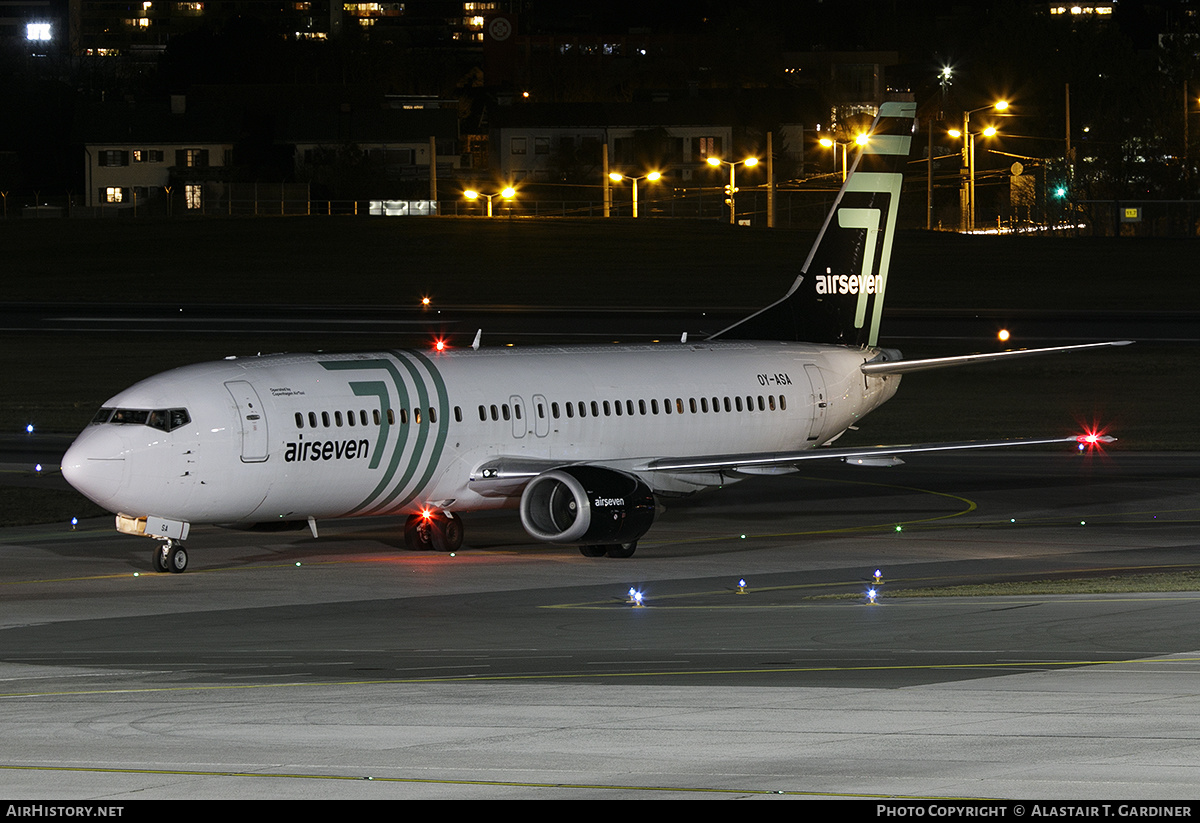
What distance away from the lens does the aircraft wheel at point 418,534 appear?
36031 mm

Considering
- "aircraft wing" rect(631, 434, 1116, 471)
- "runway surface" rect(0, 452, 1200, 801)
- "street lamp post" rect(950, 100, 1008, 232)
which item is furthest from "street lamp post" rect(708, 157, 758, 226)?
"runway surface" rect(0, 452, 1200, 801)

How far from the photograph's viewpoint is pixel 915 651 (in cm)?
2380

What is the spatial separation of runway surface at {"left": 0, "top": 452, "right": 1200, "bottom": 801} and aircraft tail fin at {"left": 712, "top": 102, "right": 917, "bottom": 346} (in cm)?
483

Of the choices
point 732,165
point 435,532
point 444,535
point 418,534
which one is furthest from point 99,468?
point 732,165

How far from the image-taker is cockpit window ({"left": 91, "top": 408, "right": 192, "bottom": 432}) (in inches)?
1258

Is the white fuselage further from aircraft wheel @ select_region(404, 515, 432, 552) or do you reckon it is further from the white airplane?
aircraft wheel @ select_region(404, 515, 432, 552)

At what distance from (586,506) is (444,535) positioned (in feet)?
12.7

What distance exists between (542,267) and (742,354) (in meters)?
78.5

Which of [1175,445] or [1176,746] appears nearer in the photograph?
[1176,746]

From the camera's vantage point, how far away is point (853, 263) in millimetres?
44469

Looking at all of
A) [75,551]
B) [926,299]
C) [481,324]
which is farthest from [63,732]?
[926,299]

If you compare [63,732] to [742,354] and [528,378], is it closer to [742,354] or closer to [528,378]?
[528,378]

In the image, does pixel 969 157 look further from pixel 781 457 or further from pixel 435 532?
pixel 435 532

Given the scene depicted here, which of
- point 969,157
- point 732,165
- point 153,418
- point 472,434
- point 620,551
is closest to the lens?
point 153,418
